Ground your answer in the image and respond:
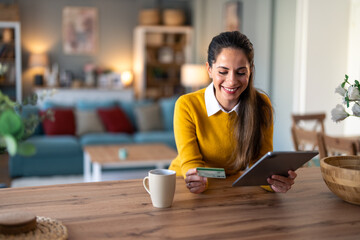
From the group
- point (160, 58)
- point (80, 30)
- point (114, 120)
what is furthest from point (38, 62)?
point (114, 120)

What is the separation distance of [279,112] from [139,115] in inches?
71.2

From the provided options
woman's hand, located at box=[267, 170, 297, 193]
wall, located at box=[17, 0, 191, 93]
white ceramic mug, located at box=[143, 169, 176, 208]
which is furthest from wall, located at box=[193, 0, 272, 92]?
white ceramic mug, located at box=[143, 169, 176, 208]

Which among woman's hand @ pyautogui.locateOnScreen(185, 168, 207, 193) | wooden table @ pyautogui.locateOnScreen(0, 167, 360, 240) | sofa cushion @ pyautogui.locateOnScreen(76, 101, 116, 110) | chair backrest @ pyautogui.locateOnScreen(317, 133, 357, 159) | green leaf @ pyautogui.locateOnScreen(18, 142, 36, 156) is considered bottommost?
sofa cushion @ pyautogui.locateOnScreen(76, 101, 116, 110)

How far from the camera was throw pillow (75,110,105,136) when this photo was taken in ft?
18.0

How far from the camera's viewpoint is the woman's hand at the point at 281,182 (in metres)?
1.41

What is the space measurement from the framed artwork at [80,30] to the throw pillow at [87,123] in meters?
2.78

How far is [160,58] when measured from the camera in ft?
26.3

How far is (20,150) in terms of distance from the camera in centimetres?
87

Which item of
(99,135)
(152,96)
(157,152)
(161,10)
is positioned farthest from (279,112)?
(161,10)

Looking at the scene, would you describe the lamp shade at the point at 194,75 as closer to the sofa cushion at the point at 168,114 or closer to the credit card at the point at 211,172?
the sofa cushion at the point at 168,114

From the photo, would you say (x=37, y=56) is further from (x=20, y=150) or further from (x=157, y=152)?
(x=20, y=150)

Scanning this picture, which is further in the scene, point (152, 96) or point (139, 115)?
point (152, 96)

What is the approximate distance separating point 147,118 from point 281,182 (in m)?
4.41

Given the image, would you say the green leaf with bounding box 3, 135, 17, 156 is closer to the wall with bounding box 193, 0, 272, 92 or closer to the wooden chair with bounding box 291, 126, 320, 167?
the wooden chair with bounding box 291, 126, 320, 167
